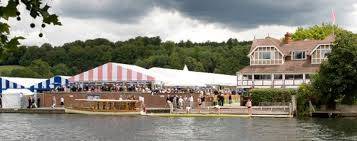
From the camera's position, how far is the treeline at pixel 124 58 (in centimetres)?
14425

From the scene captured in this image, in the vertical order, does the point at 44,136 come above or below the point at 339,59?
below

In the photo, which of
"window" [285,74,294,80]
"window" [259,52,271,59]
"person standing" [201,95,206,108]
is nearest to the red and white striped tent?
"person standing" [201,95,206,108]

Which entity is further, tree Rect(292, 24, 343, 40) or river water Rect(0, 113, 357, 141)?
tree Rect(292, 24, 343, 40)

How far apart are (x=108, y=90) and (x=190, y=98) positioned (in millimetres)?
10614

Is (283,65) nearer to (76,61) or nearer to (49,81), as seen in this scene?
(49,81)

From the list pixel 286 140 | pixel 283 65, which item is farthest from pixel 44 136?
Answer: pixel 283 65

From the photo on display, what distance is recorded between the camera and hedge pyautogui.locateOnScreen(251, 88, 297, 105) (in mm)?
56659

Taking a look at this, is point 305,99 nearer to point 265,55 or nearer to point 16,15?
point 265,55

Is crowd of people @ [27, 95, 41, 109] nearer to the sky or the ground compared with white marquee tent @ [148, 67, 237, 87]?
nearer to the ground

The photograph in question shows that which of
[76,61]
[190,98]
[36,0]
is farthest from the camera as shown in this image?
[76,61]

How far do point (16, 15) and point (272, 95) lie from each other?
54.1 m

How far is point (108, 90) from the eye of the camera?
214 ft

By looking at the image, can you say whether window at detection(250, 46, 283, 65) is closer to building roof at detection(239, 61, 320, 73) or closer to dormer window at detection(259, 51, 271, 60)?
dormer window at detection(259, 51, 271, 60)

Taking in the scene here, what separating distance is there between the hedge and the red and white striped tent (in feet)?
41.8
